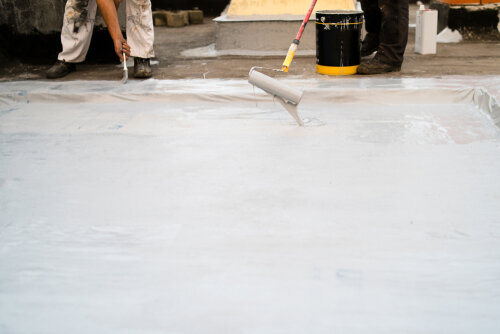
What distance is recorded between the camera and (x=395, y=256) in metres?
1.45

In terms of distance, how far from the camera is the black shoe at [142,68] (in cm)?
326

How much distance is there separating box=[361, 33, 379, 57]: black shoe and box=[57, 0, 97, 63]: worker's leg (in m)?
1.66

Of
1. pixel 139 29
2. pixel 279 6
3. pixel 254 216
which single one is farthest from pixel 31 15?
pixel 254 216

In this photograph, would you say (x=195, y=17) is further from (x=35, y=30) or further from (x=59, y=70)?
(x=59, y=70)

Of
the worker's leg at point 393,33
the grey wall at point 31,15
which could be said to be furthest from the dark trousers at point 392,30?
the grey wall at point 31,15

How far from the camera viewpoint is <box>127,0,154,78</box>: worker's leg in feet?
10.8

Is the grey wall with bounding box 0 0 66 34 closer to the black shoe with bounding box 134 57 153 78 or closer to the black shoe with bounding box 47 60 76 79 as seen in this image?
the black shoe with bounding box 47 60 76 79

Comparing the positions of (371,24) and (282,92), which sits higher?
(371,24)

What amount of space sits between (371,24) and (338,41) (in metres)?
0.52

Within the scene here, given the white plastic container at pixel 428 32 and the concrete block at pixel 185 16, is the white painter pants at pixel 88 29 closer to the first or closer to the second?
the white plastic container at pixel 428 32

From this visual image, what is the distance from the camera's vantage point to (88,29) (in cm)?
343

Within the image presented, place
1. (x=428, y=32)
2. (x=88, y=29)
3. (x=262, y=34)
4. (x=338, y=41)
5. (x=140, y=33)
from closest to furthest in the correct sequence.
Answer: (x=338, y=41), (x=140, y=33), (x=88, y=29), (x=428, y=32), (x=262, y=34)

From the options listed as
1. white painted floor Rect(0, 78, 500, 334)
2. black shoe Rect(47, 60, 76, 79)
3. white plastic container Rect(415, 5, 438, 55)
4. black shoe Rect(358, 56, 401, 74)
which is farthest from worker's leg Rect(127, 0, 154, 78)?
white plastic container Rect(415, 5, 438, 55)

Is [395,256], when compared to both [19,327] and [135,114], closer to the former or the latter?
[19,327]
